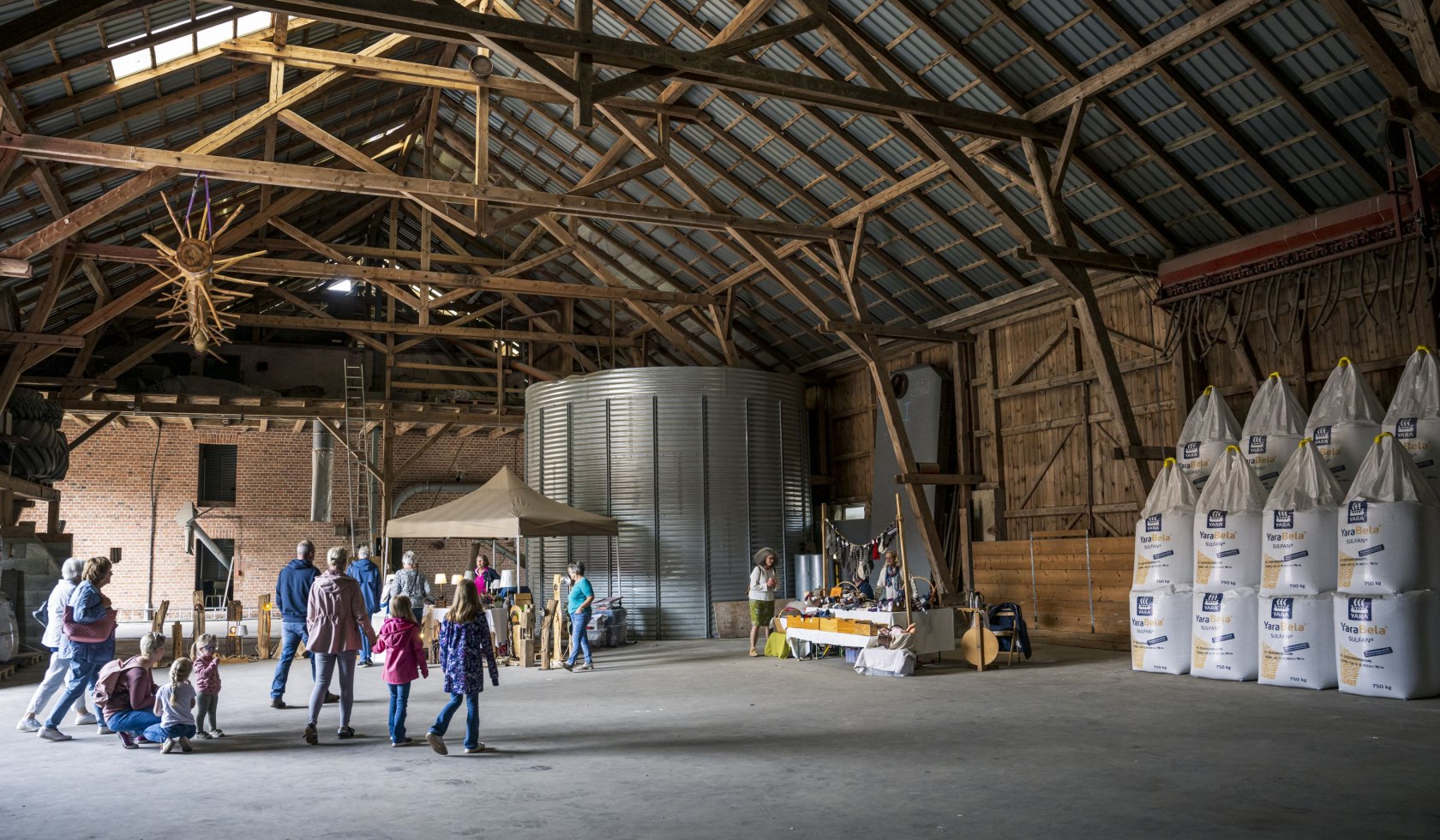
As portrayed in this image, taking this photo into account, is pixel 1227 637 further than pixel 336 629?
Yes

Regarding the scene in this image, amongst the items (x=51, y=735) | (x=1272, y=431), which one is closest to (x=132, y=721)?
(x=51, y=735)

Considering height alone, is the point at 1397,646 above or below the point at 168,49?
below

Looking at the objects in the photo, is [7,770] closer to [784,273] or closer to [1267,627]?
[1267,627]

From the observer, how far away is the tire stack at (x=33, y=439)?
603 inches

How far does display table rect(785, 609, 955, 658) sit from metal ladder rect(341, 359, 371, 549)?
1208cm

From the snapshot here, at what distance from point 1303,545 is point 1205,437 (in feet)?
7.09

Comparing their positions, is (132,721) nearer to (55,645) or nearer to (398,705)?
(55,645)

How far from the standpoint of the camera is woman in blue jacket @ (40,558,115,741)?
7734 millimetres

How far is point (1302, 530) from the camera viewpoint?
29.8 ft

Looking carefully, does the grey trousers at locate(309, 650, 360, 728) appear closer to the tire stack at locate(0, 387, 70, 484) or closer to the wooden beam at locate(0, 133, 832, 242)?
the wooden beam at locate(0, 133, 832, 242)

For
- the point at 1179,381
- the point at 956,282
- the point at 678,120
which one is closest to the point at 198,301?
the point at 678,120

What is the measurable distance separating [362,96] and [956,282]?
9.60 m

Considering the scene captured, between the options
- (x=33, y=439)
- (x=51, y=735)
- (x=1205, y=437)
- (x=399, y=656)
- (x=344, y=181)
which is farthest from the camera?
(x=33, y=439)

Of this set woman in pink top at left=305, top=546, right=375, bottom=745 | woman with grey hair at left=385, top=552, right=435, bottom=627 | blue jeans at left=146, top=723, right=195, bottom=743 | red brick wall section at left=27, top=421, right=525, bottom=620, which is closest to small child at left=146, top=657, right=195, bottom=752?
blue jeans at left=146, top=723, right=195, bottom=743
